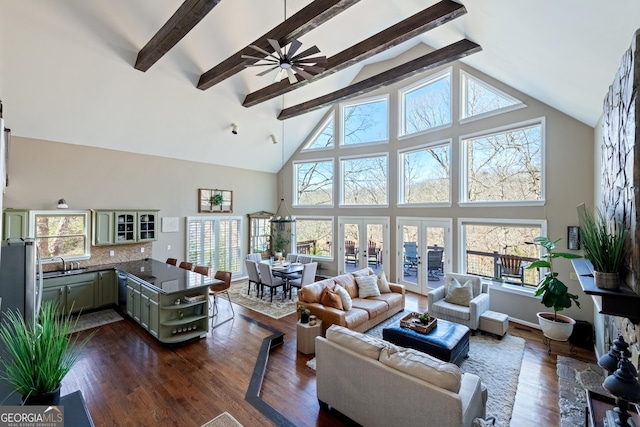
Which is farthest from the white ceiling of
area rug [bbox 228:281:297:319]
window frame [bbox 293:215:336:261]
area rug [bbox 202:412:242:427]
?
area rug [bbox 202:412:242:427]

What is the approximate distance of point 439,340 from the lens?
379 centimetres

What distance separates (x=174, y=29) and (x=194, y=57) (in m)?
1.58

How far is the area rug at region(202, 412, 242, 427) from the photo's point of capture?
9.18 feet

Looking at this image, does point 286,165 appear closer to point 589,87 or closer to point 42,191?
point 42,191

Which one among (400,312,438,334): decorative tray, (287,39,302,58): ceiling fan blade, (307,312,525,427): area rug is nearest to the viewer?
(307,312,525,427): area rug

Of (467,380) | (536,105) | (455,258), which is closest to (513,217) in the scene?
(455,258)

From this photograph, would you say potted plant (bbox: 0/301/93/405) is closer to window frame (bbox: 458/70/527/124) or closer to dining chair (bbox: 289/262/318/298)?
dining chair (bbox: 289/262/318/298)

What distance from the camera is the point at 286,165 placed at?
10.1 meters

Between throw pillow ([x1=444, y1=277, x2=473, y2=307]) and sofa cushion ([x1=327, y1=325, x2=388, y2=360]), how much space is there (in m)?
3.07

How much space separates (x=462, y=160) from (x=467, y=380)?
5.26 m

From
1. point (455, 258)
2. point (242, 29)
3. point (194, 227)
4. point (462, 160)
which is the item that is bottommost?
point (455, 258)

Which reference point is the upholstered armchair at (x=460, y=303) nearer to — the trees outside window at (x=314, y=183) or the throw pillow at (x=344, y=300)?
the throw pillow at (x=344, y=300)

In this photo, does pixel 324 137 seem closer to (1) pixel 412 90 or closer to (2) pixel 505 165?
(1) pixel 412 90

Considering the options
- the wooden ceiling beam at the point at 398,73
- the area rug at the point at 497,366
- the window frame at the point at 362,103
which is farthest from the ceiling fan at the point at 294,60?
the area rug at the point at 497,366
